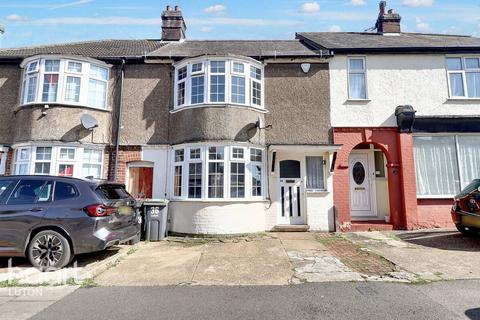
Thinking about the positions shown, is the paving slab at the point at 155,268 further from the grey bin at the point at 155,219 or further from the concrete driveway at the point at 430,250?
the concrete driveway at the point at 430,250

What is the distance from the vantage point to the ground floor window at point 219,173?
29.1ft

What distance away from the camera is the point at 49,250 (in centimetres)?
543

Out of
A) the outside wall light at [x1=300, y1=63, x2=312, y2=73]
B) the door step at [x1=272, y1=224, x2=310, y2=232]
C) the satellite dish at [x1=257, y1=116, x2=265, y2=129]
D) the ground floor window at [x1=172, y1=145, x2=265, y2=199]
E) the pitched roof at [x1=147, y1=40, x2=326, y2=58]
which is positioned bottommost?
the door step at [x1=272, y1=224, x2=310, y2=232]

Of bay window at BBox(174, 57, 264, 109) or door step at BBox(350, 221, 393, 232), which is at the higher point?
bay window at BBox(174, 57, 264, 109)

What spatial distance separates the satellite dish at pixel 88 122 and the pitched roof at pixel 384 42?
880 cm

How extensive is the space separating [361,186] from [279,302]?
25.7ft

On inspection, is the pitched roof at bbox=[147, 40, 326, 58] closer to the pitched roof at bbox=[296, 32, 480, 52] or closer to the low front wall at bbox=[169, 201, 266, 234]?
the pitched roof at bbox=[296, 32, 480, 52]

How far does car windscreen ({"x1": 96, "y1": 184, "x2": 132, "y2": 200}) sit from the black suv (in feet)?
0.35

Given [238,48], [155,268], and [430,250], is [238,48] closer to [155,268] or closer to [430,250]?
[155,268]

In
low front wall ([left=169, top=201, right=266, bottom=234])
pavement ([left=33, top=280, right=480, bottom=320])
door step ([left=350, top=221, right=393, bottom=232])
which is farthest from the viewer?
door step ([left=350, top=221, right=393, bottom=232])

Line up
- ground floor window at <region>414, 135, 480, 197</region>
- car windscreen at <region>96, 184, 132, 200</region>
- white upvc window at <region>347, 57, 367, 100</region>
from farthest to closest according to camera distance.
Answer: white upvc window at <region>347, 57, 367, 100</region>
ground floor window at <region>414, 135, 480, 197</region>
car windscreen at <region>96, 184, 132, 200</region>

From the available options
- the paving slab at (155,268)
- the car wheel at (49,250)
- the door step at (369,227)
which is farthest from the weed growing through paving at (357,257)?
the car wheel at (49,250)

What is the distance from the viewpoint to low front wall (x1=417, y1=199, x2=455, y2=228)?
31.2 ft

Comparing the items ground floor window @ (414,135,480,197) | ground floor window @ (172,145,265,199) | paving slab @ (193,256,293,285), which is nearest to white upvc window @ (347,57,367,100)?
ground floor window @ (414,135,480,197)
